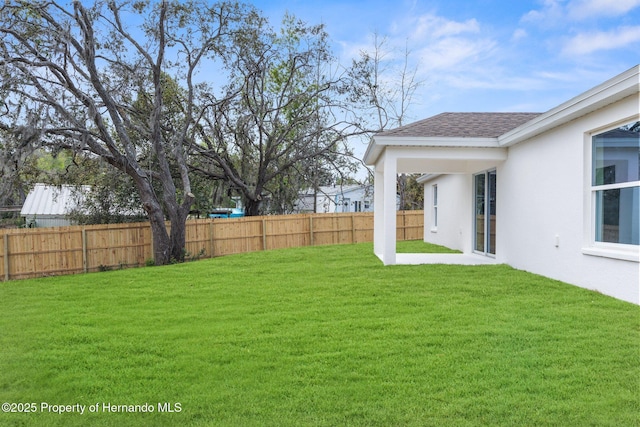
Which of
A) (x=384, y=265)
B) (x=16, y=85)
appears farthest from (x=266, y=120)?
(x=384, y=265)

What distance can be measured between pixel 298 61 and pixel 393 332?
15.7 m

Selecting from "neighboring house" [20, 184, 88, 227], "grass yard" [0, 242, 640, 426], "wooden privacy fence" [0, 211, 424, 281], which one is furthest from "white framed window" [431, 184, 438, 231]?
"neighboring house" [20, 184, 88, 227]

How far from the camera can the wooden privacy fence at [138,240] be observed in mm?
12109

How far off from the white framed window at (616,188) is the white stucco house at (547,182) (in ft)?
0.05

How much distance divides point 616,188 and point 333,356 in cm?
470

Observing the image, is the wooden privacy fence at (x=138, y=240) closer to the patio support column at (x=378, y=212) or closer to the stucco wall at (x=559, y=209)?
the patio support column at (x=378, y=212)

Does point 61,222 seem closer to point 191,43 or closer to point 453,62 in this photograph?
point 191,43

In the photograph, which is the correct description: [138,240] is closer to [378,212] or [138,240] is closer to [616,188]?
[378,212]

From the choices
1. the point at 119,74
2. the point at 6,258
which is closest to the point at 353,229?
the point at 119,74

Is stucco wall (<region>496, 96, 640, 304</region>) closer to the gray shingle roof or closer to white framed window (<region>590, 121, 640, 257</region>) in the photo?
white framed window (<region>590, 121, 640, 257</region>)

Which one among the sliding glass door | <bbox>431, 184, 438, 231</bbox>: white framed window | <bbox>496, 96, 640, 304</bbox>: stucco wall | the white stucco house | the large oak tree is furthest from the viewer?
<bbox>431, 184, 438, 231</bbox>: white framed window

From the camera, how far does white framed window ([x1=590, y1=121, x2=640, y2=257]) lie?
19.2 ft

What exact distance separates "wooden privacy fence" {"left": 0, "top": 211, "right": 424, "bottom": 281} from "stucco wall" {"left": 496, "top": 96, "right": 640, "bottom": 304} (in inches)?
368

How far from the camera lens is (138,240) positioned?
1412 centimetres
